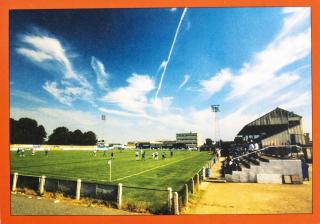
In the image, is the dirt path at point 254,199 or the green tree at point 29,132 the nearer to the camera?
the dirt path at point 254,199

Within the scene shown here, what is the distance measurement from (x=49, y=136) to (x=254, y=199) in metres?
77.1

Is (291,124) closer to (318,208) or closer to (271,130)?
(271,130)

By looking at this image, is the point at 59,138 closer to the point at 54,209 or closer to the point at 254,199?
the point at 54,209

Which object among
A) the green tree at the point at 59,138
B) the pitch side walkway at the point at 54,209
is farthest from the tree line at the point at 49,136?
the pitch side walkway at the point at 54,209

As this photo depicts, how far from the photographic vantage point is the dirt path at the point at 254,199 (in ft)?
39.2

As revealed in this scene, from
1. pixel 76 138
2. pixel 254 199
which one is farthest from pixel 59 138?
pixel 254 199

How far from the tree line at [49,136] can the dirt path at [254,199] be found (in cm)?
5842

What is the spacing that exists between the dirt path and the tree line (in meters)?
58.4

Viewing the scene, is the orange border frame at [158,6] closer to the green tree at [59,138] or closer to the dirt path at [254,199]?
the dirt path at [254,199]

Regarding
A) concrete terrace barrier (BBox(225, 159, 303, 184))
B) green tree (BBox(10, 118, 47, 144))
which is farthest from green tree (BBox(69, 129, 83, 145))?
concrete terrace barrier (BBox(225, 159, 303, 184))

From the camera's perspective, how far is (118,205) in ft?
37.7

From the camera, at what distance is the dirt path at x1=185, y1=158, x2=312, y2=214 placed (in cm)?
1194

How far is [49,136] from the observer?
80375 millimetres

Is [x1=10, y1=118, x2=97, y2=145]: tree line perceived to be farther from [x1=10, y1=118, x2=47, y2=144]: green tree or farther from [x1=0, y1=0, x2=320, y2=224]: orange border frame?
[x1=0, y1=0, x2=320, y2=224]: orange border frame
